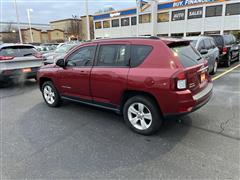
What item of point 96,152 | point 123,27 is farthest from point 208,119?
Result: point 123,27

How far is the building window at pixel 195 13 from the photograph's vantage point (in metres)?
35.4

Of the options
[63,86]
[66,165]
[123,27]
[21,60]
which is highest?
[123,27]

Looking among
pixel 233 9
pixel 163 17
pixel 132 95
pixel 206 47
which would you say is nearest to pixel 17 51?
pixel 132 95

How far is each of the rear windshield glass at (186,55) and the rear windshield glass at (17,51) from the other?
253 inches

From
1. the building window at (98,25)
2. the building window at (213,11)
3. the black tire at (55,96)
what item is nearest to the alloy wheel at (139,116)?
the black tire at (55,96)

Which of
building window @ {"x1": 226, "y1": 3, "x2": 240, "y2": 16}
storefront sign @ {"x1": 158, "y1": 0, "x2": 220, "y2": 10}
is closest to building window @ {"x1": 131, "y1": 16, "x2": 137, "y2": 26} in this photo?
storefront sign @ {"x1": 158, "y1": 0, "x2": 220, "y2": 10}

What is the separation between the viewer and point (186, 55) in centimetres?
349

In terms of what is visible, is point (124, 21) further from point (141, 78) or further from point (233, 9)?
point (141, 78)

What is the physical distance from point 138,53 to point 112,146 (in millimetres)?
1667

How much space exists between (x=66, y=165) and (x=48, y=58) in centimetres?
894

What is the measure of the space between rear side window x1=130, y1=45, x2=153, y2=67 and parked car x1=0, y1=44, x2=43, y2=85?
559 centimetres

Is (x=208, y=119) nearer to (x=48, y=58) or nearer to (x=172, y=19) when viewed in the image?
(x=48, y=58)

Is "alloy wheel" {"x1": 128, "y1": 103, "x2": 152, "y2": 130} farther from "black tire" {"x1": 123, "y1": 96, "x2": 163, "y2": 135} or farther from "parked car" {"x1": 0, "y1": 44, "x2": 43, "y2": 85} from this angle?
"parked car" {"x1": 0, "y1": 44, "x2": 43, "y2": 85}

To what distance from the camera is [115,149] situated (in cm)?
309
